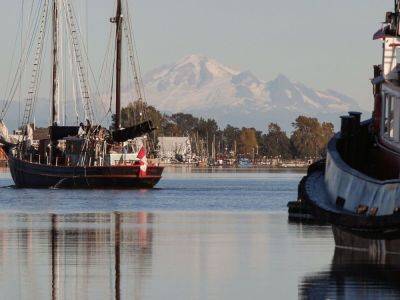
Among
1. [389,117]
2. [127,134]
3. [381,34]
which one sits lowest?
[389,117]

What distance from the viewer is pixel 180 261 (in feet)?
125

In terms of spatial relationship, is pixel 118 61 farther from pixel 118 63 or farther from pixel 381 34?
pixel 381 34

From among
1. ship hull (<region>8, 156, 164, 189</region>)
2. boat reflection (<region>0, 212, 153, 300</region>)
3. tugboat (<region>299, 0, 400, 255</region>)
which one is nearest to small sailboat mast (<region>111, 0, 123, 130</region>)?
ship hull (<region>8, 156, 164, 189</region>)

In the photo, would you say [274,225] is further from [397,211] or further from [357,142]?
[397,211]

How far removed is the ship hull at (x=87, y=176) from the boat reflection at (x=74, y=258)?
182ft

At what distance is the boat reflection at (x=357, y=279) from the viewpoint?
2997cm

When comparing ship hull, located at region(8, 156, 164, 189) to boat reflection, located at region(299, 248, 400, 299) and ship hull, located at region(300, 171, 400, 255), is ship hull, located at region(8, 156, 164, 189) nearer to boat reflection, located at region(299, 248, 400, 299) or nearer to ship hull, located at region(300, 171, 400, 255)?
ship hull, located at region(300, 171, 400, 255)

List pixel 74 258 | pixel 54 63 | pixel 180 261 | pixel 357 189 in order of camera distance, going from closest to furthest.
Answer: pixel 357 189 → pixel 180 261 → pixel 74 258 → pixel 54 63

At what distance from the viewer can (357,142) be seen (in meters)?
44.0

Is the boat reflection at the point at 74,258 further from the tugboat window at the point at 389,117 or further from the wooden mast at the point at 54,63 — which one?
the wooden mast at the point at 54,63

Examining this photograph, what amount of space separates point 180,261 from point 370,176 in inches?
244

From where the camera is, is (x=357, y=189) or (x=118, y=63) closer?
(x=357, y=189)

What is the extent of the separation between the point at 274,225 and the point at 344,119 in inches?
535

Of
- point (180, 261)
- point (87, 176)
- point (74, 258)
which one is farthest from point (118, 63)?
point (180, 261)
